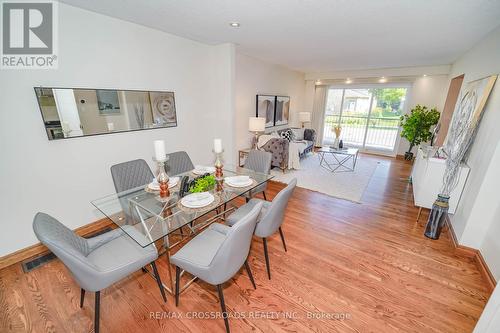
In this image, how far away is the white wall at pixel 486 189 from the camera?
6.15 feet

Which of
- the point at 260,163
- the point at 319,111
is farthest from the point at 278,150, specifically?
the point at 319,111

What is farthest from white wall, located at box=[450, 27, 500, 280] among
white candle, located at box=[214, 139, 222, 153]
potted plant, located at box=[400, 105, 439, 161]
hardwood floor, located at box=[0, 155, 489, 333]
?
white candle, located at box=[214, 139, 222, 153]

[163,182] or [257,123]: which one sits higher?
[257,123]

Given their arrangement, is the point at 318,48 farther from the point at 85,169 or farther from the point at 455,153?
the point at 85,169

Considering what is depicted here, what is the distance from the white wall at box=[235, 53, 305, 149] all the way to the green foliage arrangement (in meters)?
2.43

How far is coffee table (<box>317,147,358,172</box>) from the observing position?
471 centimetres

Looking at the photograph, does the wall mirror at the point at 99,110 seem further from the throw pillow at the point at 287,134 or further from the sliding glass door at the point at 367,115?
the sliding glass door at the point at 367,115

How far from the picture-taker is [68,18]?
1.99 m

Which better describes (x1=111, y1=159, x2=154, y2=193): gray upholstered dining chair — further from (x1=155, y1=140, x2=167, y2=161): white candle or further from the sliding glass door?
the sliding glass door

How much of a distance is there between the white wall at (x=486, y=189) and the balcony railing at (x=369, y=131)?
12.8ft

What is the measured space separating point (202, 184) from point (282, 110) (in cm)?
450

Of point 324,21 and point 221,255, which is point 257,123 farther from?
point 221,255

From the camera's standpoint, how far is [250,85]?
4480mm

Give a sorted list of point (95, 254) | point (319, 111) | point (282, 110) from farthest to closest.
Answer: point (319, 111) < point (282, 110) < point (95, 254)
